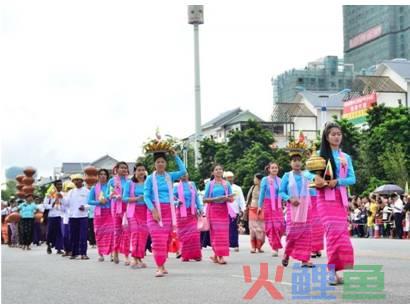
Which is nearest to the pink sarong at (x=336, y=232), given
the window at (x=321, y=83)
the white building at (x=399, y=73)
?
the white building at (x=399, y=73)

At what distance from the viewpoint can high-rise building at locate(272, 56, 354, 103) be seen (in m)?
110

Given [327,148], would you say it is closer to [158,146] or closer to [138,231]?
[158,146]

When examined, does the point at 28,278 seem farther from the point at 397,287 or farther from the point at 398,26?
the point at 398,26

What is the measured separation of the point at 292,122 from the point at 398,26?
16.3 m

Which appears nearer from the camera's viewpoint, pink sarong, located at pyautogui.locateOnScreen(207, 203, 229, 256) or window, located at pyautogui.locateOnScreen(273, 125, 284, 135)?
pink sarong, located at pyautogui.locateOnScreen(207, 203, 229, 256)

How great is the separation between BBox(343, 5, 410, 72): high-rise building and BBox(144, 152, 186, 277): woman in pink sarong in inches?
2997

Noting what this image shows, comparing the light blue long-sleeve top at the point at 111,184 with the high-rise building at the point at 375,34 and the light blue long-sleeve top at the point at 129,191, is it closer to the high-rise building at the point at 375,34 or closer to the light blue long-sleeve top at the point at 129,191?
the light blue long-sleeve top at the point at 129,191

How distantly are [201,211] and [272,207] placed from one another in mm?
1814

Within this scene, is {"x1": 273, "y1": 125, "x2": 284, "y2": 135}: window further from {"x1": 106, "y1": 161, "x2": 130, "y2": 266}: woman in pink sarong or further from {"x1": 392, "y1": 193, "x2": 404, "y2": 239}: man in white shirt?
{"x1": 106, "y1": 161, "x2": 130, "y2": 266}: woman in pink sarong

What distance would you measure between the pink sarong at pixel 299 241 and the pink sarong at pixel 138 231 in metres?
2.86

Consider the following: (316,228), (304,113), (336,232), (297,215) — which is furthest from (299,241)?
(304,113)

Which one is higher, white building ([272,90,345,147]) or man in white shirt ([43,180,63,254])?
white building ([272,90,345,147])

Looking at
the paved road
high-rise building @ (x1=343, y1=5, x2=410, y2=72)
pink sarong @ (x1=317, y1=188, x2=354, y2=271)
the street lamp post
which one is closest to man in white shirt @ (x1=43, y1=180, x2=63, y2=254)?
the paved road

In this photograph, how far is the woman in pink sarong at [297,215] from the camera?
12.2 metres
